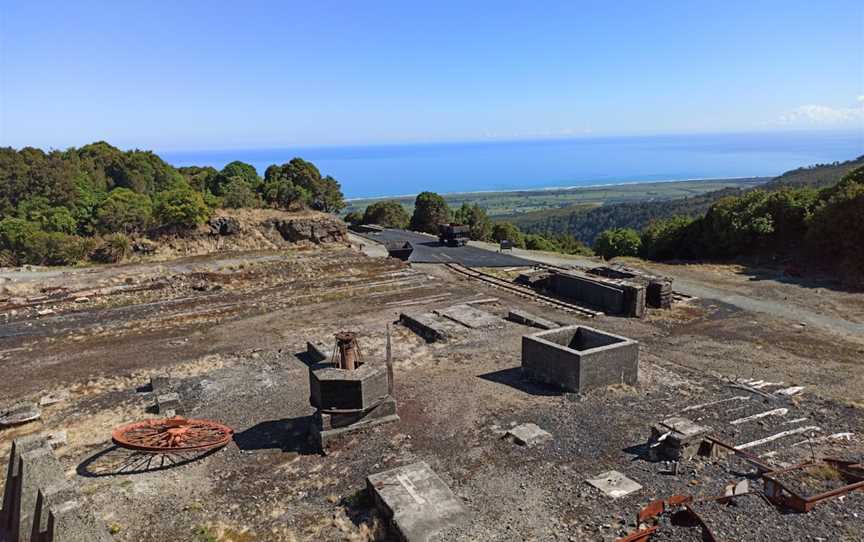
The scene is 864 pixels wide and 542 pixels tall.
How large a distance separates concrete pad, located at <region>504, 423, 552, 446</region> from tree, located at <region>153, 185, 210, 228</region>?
26.5m

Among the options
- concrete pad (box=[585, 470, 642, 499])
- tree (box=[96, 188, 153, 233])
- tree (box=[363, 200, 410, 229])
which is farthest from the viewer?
tree (box=[363, 200, 410, 229])

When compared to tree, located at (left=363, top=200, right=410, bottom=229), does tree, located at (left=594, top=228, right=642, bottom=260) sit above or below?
below

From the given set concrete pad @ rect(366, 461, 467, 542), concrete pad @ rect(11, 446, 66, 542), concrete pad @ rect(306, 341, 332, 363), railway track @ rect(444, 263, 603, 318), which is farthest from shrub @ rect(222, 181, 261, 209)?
concrete pad @ rect(366, 461, 467, 542)

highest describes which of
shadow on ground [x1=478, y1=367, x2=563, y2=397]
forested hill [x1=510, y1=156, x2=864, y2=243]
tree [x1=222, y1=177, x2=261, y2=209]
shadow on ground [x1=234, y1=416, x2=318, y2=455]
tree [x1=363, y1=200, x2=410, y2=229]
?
tree [x1=222, y1=177, x2=261, y2=209]

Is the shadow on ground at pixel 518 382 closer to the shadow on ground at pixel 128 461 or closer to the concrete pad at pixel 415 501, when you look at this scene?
the concrete pad at pixel 415 501

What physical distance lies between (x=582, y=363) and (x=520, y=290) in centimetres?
1059

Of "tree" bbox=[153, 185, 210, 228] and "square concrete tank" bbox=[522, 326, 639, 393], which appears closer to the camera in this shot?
"square concrete tank" bbox=[522, 326, 639, 393]

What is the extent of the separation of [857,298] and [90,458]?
23738mm

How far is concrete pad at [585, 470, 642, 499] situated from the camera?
776 centimetres

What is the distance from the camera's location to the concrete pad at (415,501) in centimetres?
678

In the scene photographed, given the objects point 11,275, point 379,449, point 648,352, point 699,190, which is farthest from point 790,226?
point 699,190

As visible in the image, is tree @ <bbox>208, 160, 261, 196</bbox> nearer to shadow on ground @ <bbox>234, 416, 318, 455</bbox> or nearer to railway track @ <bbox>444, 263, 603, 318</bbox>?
railway track @ <bbox>444, 263, 603, 318</bbox>

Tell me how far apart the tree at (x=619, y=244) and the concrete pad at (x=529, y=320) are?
661 inches

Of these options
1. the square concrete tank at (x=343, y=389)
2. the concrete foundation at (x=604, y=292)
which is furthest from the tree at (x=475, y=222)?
the square concrete tank at (x=343, y=389)
